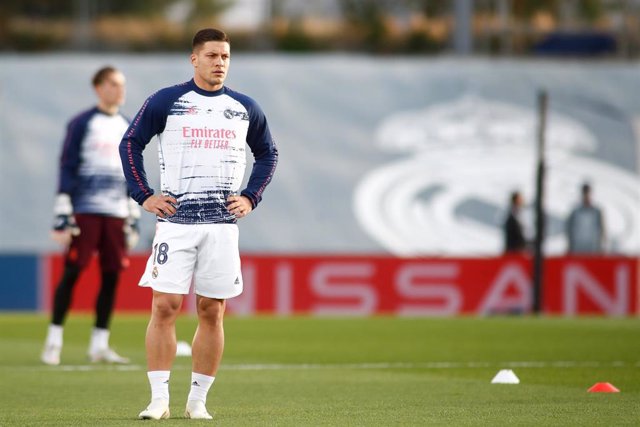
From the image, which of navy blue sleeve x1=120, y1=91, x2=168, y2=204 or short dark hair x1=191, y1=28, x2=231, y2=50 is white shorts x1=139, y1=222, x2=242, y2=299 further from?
short dark hair x1=191, y1=28, x2=231, y2=50

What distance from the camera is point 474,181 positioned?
29547 mm

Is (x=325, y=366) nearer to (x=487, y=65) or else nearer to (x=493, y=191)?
(x=493, y=191)

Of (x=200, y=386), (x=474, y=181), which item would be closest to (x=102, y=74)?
(x=200, y=386)

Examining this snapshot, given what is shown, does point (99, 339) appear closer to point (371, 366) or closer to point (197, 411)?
point (371, 366)

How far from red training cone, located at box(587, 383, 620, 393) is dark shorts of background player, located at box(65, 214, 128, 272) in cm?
454

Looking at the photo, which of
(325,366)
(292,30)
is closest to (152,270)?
(325,366)

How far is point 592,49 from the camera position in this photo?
31750 millimetres

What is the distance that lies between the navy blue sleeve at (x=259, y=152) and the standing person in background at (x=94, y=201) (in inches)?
164

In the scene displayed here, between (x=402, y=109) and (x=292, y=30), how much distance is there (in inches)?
114

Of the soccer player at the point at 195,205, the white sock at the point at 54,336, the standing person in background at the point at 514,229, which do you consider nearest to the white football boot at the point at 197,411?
the soccer player at the point at 195,205

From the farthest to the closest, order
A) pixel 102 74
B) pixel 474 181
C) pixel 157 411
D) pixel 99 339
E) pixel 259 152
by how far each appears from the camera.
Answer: pixel 474 181, pixel 99 339, pixel 102 74, pixel 259 152, pixel 157 411

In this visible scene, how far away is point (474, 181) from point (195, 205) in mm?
21869

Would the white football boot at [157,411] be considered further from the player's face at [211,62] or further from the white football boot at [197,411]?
the player's face at [211,62]

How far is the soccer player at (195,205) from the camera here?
7.98 m
